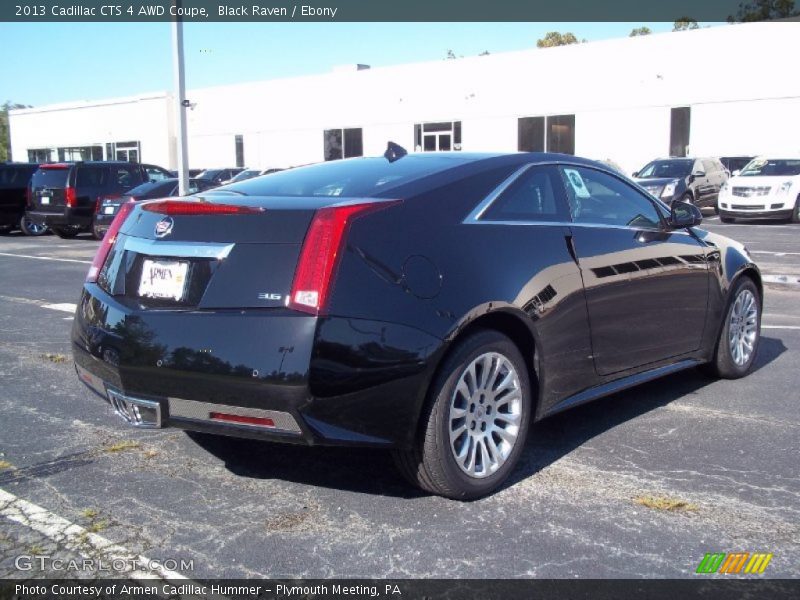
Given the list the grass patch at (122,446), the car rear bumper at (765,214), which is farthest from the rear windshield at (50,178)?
the grass patch at (122,446)

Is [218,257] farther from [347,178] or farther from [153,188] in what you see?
[153,188]

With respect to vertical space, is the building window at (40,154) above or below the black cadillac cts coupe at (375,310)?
above

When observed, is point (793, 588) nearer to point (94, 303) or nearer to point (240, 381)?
point (240, 381)

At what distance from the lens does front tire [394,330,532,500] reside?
3.73 meters

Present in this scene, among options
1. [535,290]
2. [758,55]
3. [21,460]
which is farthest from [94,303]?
[758,55]

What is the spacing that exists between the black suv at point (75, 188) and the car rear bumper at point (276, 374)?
1645 cm

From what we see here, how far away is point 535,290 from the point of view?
4.19 metres

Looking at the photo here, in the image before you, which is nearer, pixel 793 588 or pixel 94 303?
pixel 793 588

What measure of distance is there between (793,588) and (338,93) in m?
43.6

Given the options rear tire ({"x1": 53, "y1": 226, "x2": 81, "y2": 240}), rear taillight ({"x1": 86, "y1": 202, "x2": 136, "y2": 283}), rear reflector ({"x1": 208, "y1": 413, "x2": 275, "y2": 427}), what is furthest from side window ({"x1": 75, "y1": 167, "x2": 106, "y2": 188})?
rear reflector ({"x1": 208, "y1": 413, "x2": 275, "y2": 427})

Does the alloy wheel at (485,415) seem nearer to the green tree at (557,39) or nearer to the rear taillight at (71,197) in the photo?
the rear taillight at (71,197)

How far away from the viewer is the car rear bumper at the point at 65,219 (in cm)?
1927

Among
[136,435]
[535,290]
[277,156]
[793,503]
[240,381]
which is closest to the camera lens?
[240,381]

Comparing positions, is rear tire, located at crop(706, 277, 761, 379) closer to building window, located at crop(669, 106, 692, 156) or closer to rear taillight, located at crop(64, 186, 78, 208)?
rear taillight, located at crop(64, 186, 78, 208)
